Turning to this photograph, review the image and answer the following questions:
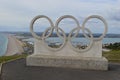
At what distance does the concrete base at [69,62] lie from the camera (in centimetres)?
1606

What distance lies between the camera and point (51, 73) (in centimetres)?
1470

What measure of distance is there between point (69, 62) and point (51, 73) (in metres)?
2.01

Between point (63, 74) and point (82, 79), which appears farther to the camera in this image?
point (63, 74)

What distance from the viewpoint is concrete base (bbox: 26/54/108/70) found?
52.7ft

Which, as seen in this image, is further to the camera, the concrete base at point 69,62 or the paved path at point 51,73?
the concrete base at point 69,62

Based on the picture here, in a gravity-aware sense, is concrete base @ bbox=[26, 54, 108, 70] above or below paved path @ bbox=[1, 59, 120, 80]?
above

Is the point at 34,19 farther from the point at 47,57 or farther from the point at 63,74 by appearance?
the point at 63,74

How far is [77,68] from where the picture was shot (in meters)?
16.3

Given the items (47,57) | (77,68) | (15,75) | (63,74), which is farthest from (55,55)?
(15,75)

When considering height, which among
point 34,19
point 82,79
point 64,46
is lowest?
point 82,79

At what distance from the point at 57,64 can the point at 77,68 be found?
1.21 meters

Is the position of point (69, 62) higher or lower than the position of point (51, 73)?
higher

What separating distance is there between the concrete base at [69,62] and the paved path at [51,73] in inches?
18.6

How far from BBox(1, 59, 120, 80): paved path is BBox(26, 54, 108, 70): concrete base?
1.55 ft
